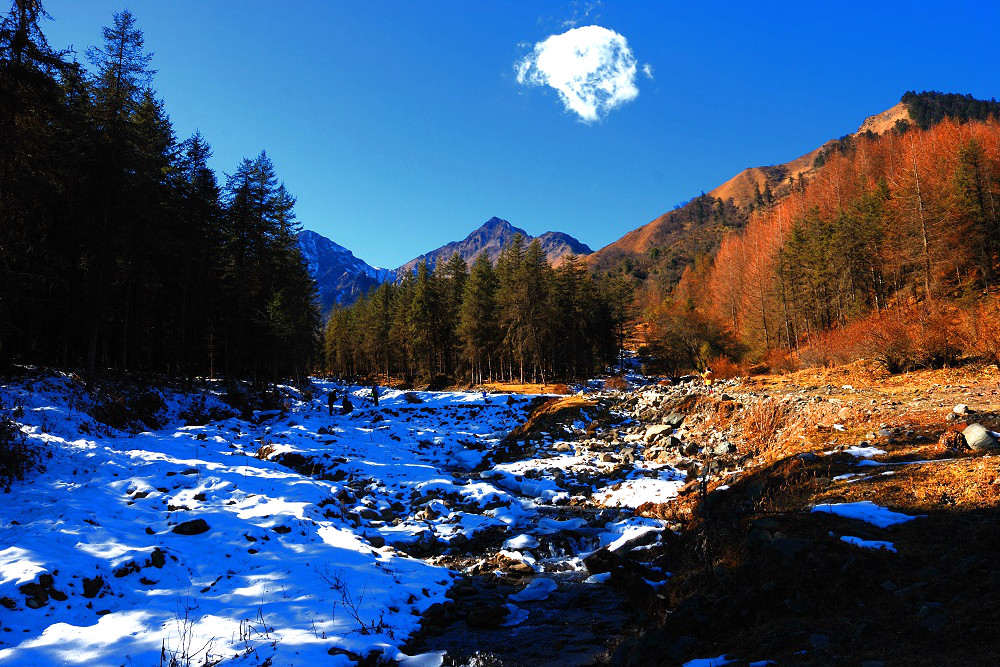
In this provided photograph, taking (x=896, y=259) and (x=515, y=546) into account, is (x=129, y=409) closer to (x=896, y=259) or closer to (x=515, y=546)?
(x=515, y=546)

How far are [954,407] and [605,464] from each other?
11722 mm

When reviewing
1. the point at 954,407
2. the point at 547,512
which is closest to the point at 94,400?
the point at 547,512

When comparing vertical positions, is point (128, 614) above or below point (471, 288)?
below

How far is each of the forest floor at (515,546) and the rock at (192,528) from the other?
34 mm

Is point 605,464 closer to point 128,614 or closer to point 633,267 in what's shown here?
point 128,614

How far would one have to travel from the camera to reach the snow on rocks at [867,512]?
23.3 feet

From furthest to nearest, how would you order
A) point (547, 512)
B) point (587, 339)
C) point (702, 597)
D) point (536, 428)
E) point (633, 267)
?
point (633, 267), point (587, 339), point (536, 428), point (547, 512), point (702, 597)

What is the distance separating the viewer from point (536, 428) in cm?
2881

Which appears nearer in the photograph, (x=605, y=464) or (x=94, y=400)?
(x=94, y=400)

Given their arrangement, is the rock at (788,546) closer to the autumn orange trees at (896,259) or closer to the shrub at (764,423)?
the shrub at (764,423)

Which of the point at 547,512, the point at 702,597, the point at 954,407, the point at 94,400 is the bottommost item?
the point at 547,512

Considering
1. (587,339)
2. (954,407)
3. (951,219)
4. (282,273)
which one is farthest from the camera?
(587,339)

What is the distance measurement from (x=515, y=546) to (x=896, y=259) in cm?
4330

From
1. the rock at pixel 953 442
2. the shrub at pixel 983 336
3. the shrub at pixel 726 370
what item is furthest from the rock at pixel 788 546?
the shrub at pixel 726 370
